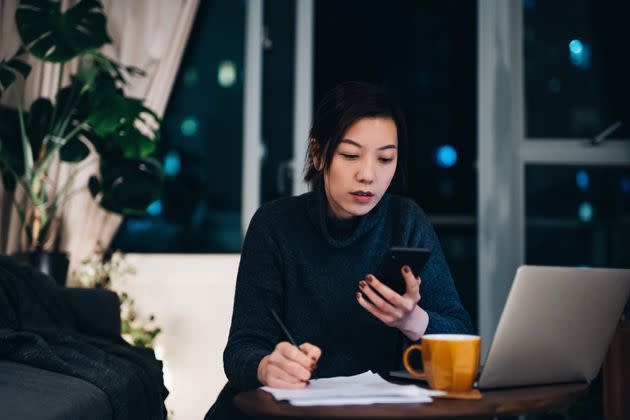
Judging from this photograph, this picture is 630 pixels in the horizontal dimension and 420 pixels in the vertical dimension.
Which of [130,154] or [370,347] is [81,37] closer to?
[130,154]

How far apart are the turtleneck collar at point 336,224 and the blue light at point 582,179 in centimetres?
236

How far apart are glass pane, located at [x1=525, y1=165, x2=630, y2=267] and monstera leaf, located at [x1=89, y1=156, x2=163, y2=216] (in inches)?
69.6

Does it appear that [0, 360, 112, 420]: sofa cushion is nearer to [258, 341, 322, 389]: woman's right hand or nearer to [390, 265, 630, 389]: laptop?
[258, 341, 322, 389]: woman's right hand

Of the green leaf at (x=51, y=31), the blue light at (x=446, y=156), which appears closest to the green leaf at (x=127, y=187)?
the green leaf at (x=51, y=31)

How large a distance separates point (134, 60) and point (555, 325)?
109 inches

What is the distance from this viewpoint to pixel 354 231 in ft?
4.99

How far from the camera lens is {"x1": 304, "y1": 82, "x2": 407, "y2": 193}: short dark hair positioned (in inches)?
54.7

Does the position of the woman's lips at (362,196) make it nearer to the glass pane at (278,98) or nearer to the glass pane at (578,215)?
the glass pane at (278,98)

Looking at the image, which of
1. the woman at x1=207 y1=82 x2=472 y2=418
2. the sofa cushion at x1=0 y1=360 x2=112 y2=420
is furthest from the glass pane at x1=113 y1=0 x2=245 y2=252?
the woman at x1=207 y1=82 x2=472 y2=418

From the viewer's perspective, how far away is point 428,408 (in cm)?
100

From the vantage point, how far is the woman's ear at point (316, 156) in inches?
57.7

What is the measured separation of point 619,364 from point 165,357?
1.85 meters

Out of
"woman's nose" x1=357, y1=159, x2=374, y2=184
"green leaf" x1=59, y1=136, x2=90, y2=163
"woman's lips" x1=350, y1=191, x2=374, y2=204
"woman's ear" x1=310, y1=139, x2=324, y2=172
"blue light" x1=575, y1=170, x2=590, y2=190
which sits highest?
"green leaf" x1=59, y1=136, x2=90, y2=163

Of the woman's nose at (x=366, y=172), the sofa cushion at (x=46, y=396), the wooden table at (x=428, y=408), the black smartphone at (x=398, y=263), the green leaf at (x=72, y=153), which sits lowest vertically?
the sofa cushion at (x=46, y=396)
